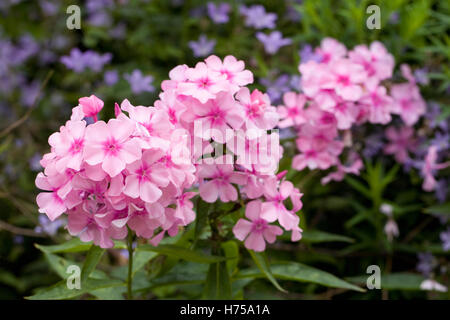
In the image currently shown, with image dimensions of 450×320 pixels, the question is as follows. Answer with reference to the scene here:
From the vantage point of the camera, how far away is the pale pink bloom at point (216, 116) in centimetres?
113

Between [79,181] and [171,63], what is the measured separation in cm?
152

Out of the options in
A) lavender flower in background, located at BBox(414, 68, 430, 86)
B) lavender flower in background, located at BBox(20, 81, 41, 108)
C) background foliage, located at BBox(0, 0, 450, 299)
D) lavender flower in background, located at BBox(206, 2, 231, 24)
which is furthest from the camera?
lavender flower in background, located at BBox(20, 81, 41, 108)

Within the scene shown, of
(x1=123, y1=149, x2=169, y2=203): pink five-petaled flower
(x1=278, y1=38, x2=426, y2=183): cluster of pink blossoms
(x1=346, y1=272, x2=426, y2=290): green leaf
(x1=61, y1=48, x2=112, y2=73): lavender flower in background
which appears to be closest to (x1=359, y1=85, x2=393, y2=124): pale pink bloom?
(x1=278, y1=38, x2=426, y2=183): cluster of pink blossoms

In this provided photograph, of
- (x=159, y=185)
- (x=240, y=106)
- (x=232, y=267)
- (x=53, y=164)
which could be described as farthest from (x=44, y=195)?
(x=232, y=267)

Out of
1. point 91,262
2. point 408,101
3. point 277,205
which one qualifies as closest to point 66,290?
point 91,262

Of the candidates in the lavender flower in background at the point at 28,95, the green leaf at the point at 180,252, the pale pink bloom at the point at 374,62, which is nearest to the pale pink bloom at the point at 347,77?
the pale pink bloom at the point at 374,62

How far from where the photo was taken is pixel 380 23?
1.90m

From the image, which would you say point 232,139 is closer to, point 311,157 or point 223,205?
point 223,205

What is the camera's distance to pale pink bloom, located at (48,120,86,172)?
999 millimetres

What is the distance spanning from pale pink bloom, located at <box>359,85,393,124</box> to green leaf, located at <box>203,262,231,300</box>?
618 mm

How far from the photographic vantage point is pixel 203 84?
1147 millimetres

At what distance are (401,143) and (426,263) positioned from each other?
384mm

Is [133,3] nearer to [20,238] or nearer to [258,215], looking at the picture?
[20,238]

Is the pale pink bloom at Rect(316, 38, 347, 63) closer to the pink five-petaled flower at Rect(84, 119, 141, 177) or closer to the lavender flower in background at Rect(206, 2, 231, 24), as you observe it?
the lavender flower in background at Rect(206, 2, 231, 24)
